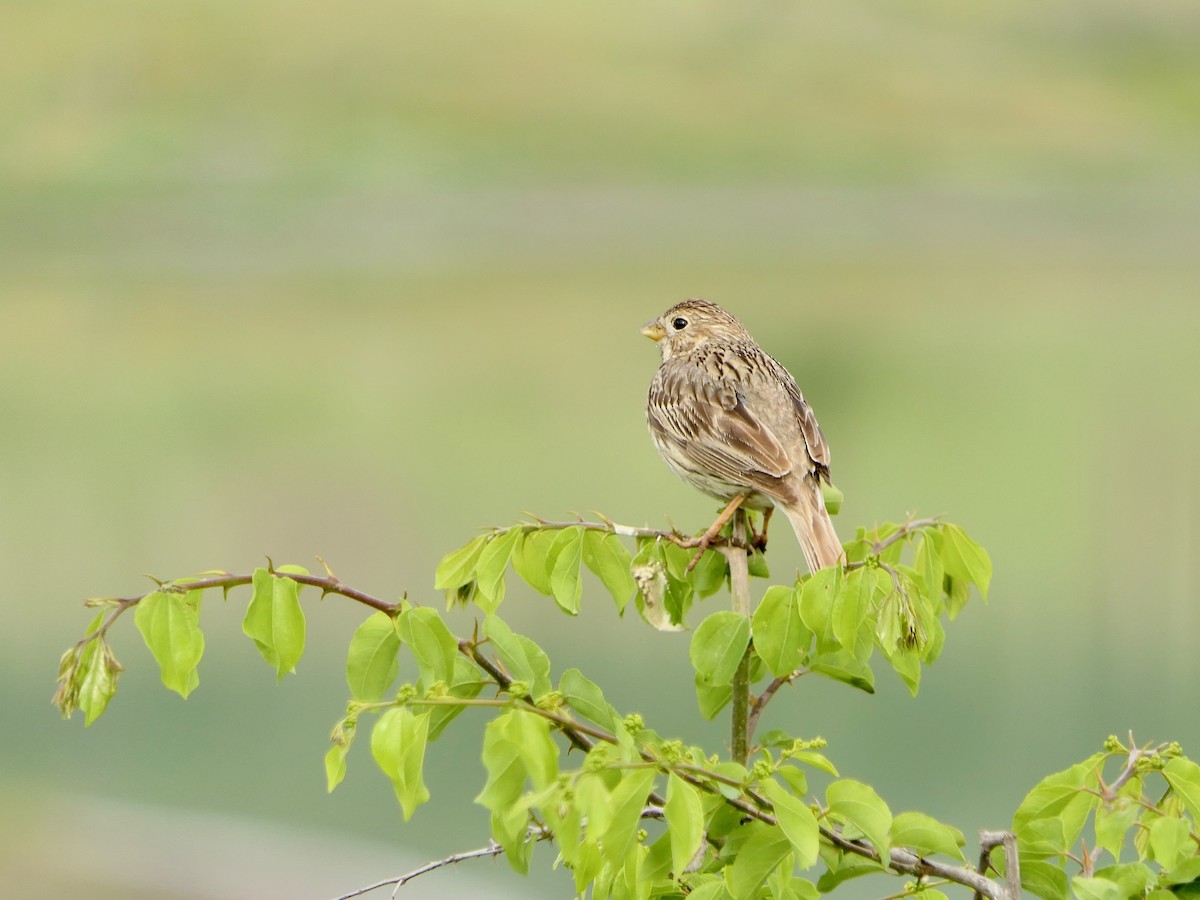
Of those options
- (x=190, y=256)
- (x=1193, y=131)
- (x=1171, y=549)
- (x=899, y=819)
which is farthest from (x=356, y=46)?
(x=899, y=819)

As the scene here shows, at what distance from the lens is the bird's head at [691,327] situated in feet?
15.2

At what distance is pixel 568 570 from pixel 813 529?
1.02 metres

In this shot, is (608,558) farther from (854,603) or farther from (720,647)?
(854,603)

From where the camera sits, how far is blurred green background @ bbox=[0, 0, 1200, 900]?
12266 mm

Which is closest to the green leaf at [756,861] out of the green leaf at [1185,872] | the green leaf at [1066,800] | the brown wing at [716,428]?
the green leaf at [1066,800]

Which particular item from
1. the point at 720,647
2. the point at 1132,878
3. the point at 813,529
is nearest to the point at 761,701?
the point at 720,647

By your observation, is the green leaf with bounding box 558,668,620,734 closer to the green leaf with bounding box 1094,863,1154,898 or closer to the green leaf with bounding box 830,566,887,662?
the green leaf with bounding box 830,566,887,662

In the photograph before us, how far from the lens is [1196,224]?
28.3 metres

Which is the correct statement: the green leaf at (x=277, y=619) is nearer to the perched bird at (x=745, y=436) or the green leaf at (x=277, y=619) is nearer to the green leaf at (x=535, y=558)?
the green leaf at (x=535, y=558)

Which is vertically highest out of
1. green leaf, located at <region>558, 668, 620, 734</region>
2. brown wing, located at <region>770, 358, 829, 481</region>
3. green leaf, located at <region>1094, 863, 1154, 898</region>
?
brown wing, located at <region>770, 358, 829, 481</region>

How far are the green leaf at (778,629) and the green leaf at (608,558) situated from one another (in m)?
0.29

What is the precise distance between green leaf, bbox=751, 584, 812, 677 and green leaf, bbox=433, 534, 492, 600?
48 centimetres

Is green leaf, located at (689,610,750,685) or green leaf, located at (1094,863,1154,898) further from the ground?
green leaf, located at (689,610,750,685)

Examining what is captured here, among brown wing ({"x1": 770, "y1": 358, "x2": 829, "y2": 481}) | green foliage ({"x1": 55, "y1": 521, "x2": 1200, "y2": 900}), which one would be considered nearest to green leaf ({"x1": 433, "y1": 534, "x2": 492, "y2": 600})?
green foliage ({"x1": 55, "y1": 521, "x2": 1200, "y2": 900})
